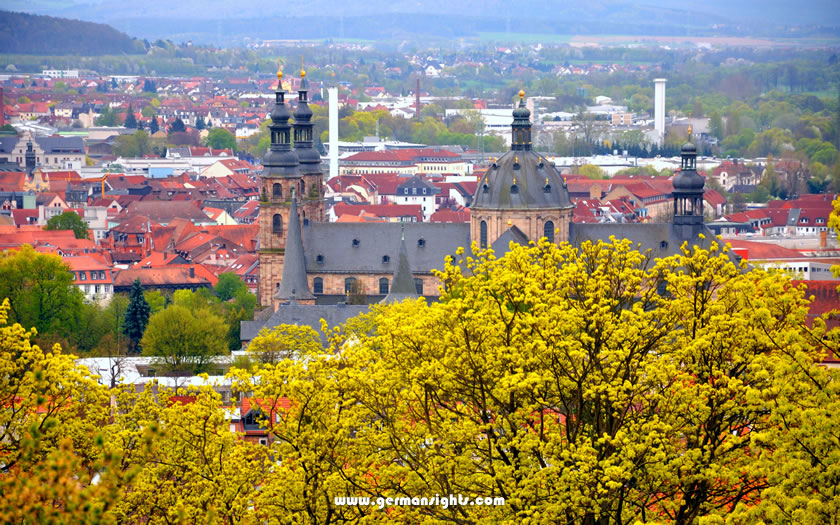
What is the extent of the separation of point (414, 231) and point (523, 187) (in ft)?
18.8

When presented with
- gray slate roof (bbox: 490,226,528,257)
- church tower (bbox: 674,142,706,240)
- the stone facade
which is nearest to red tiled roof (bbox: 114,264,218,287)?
the stone facade

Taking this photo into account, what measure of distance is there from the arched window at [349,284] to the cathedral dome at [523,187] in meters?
6.73

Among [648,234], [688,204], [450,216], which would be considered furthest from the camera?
[450,216]

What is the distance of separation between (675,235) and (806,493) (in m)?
53.3

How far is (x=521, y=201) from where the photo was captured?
83.4m

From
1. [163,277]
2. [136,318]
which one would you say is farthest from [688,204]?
[163,277]

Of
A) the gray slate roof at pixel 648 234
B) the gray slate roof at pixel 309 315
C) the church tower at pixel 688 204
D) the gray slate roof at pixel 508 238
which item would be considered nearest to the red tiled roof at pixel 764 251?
the church tower at pixel 688 204

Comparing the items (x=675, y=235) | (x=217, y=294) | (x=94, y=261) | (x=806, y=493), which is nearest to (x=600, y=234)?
(x=675, y=235)

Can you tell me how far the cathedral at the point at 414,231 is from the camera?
3243 inches

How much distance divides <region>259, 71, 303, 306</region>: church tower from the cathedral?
0.16 feet

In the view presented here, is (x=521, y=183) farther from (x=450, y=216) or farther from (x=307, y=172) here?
(x=450, y=216)

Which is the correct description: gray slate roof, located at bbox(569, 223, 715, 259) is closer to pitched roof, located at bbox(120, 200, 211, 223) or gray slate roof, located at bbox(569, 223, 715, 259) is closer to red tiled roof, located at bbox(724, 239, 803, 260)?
red tiled roof, located at bbox(724, 239, 803, 260)

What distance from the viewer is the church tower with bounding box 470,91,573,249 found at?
273ft

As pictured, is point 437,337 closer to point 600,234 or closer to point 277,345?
point 277,345
